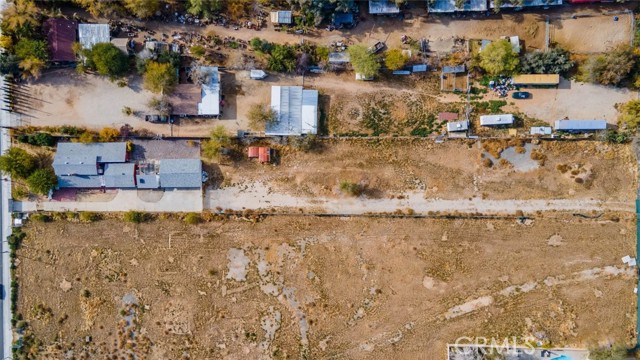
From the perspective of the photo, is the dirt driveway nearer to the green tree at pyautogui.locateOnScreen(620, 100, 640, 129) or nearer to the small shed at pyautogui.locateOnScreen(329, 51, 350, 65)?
the green tree at pyautogui.locateOnScreen(620, 100, 640, 129)

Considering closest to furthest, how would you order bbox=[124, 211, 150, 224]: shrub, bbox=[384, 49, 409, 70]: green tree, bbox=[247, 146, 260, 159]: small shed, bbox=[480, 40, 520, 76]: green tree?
bbox=[480, 40, 520, 76]: green tree, bbox=[384, 49, 409, 70]: green tree, bbox=[247, 146, 260, 159]: small shed, bbox=[124, 211, 150, 224]: shrub

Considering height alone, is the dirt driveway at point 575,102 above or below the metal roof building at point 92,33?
below

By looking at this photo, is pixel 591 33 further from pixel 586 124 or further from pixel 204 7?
pixel 204 7

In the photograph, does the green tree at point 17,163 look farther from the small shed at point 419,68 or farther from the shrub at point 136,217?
the small shed at point 419,68

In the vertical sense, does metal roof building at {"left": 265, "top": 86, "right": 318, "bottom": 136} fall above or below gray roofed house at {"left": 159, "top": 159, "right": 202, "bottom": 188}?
above

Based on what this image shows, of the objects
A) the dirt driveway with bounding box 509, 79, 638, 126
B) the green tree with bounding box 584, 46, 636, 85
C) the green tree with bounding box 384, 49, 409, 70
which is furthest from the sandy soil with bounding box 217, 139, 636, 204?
the green tree with bounding box 384, 49, 409, 70

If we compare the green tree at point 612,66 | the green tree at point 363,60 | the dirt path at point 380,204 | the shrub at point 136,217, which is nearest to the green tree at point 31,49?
the shrub at point 136,217

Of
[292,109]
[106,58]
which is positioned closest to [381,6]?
[292,109]
